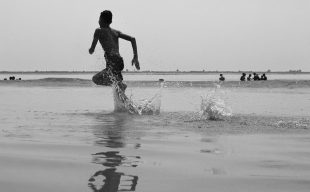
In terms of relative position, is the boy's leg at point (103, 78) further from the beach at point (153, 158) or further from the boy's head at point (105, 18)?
the beach at point (153, 158)

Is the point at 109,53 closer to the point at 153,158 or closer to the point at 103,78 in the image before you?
the point at 103,78

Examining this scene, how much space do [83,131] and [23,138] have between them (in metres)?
0.97

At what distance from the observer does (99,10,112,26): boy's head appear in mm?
9914

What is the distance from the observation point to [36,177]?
3256mm

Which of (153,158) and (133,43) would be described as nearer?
(153,158)

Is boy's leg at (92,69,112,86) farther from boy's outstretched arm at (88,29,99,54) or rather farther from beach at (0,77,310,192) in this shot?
beach at (0,77,310,192)

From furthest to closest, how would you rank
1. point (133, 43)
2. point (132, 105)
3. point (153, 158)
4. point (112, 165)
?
point (133, 43), point (132, 105), point (153, 158), point (112, 165)

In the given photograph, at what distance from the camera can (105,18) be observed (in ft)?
32.7

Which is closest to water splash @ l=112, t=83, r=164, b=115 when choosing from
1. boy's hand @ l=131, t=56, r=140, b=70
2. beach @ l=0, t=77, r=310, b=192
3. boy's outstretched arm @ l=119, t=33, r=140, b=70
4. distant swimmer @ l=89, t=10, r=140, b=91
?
distant swimmer @ l=89, t=10, r=140, b=91

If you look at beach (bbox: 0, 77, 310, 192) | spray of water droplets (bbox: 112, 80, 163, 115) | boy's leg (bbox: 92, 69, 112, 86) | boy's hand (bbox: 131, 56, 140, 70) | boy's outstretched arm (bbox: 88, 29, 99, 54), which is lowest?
beach (bbox: 0, 77, 310, 192)

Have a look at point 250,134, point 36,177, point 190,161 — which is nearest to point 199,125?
point 250,134

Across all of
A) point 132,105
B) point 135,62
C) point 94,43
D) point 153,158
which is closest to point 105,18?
point 94,43

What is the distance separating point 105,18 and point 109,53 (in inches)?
27.5

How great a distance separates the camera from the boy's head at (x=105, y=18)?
991 cm
